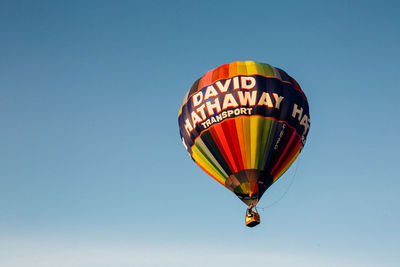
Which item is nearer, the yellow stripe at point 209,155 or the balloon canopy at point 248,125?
the balloon canopy at point 248,125

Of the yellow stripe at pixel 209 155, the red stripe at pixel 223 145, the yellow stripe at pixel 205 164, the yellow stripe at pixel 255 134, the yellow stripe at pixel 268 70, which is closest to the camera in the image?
the yellow stripe at pixel 255 134

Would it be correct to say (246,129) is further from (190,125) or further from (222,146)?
(190,125)

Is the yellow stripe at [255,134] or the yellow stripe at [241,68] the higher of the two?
the yellow stripe at [241,68]

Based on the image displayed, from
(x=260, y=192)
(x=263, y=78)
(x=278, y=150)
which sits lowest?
(x=260, y=192)

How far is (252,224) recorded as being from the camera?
22625mm

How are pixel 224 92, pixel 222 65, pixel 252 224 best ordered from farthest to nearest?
1. pixel 222 65
2. pixel 224 92
3. pixel 252 224

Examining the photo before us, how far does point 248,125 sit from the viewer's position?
77.6ft

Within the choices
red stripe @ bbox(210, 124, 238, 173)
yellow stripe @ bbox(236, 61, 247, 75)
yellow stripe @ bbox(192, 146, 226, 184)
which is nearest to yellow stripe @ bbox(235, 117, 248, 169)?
red stripe @ bbox(210, 124, 238, 173)

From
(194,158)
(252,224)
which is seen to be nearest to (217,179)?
(194,158)

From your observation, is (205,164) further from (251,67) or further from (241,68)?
(251,67)

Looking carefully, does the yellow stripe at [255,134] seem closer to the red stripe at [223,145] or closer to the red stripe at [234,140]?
the red stripe at [234,140]

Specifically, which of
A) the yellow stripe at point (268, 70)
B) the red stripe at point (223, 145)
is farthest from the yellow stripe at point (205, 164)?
the yellow stripe at point (268, 70)

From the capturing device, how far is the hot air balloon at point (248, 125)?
2364 cm

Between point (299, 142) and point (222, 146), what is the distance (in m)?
4.33
